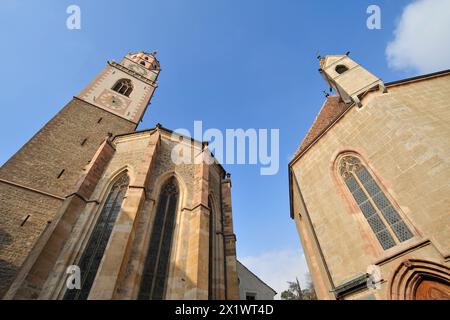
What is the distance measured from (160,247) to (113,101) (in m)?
12.3

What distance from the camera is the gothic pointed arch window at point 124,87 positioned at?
60.3 ft

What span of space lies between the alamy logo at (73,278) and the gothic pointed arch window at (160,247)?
5.95 ft

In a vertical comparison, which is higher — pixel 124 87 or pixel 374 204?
pixel 124 87

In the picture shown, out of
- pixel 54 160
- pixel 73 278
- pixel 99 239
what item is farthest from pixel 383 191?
pixel 54 160

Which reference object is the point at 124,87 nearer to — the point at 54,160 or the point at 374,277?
the point at 54,160

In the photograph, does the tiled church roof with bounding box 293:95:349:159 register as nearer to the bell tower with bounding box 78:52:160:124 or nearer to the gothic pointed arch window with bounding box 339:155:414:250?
the gothic pointed arch window with bounding box 339:155:414:250

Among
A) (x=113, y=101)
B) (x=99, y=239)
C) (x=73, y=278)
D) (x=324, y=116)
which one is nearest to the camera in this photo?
(x=73, y=278)

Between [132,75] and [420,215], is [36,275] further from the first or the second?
[132,75]

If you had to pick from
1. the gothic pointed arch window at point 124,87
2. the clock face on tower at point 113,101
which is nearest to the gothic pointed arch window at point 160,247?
the clock face on tower at point 113,101

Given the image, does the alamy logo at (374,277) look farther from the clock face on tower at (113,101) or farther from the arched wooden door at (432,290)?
the clock face on tower at (113,101)

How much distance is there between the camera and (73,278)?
22.9 ft

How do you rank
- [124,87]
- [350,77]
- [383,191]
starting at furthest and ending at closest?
[124,87], [350,77], [383,191]

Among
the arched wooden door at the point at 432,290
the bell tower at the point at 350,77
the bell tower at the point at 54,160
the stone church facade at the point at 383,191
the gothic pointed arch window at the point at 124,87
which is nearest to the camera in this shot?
the arched wooden door at the point at 432,290
